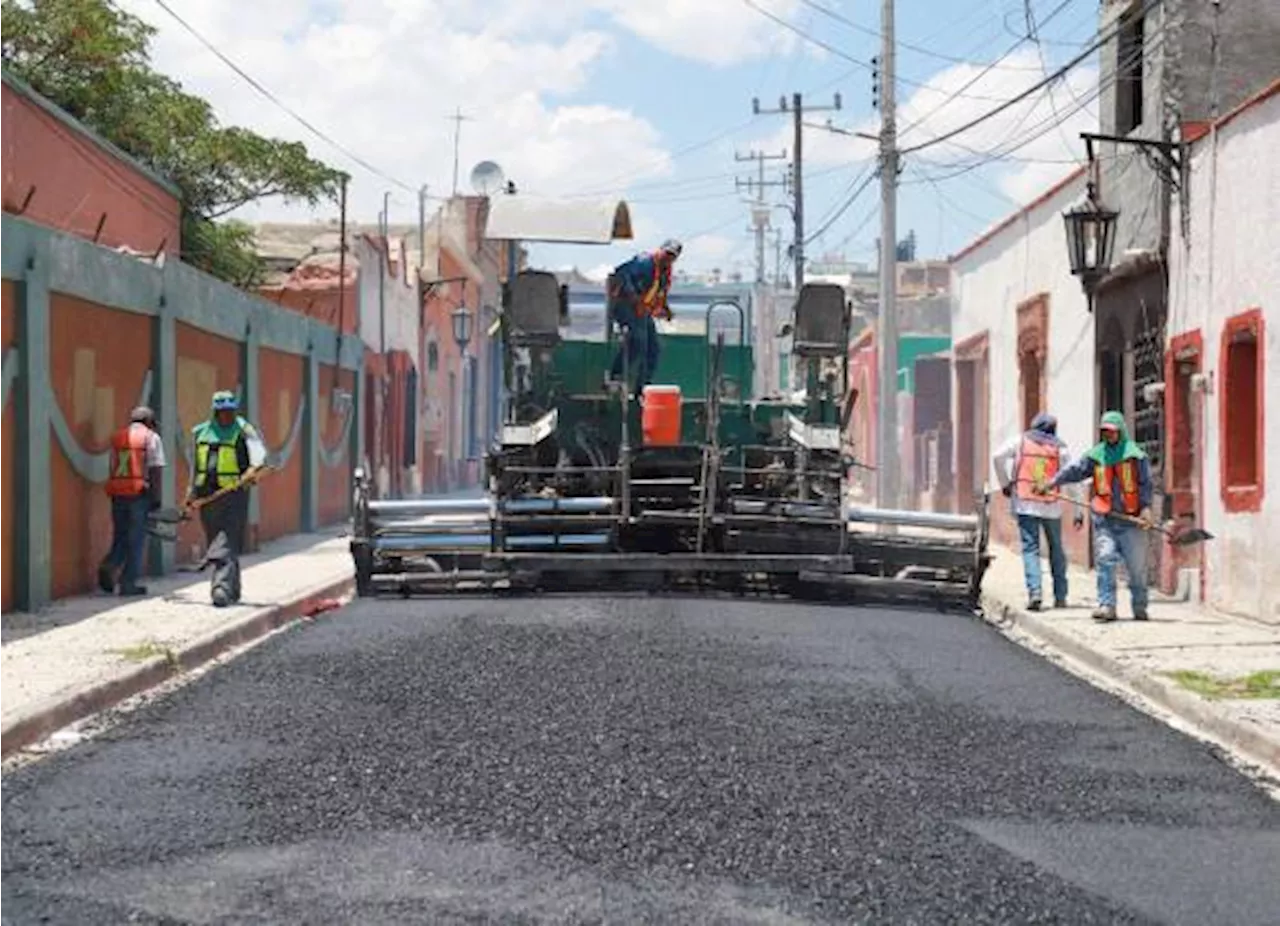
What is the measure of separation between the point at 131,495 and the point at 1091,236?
8.83 meters

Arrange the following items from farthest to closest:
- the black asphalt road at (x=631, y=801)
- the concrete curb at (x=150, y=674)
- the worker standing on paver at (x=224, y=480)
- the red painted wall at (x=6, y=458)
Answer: the worker standing on paver at (x=224, y=480), the red painted wall at (x=6, y=458), the concrete curb at (x=150, y=674), the black asphalt road at (x=631, y=801)

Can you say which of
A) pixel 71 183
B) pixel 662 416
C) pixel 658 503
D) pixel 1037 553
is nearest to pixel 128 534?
pixel 658 503

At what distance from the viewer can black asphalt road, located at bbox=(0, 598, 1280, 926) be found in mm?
5176

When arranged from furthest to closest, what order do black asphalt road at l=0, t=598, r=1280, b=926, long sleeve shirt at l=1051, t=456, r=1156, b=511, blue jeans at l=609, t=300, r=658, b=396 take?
blue jeans at l=609, t=300, r=658, b=396
long sleeve shirt at l=1051, t=456, r=1156, b=511
black asphalt road at l=0, t=598, r=1280, b=926

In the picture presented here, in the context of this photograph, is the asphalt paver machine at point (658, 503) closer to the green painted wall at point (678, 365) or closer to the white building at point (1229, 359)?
the green painted wall at point (678, 365)

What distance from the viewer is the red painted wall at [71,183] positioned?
55.5 feet

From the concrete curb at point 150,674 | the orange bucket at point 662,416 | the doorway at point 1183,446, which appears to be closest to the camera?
the concrete curb at point 150,674

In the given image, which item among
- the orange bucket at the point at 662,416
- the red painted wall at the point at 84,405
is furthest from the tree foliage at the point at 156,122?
the orange bucket at the point at 662,416

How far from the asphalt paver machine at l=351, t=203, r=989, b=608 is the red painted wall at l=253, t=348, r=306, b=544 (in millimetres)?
6636

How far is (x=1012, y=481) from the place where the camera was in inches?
563

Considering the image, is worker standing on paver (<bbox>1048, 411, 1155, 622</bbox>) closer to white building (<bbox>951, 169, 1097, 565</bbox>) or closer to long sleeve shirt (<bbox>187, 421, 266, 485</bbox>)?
white building (<bbox>951, 169, 1097, 565</bbox>)

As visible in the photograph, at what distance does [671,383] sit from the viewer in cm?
1496

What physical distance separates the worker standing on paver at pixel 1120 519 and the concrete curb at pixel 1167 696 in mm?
549

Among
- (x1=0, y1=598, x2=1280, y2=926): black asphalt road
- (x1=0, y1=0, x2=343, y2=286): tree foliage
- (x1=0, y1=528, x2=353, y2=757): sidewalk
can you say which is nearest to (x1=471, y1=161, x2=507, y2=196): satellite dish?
(x1=0, y1=0, x2=343, y2=286): tree foliage
